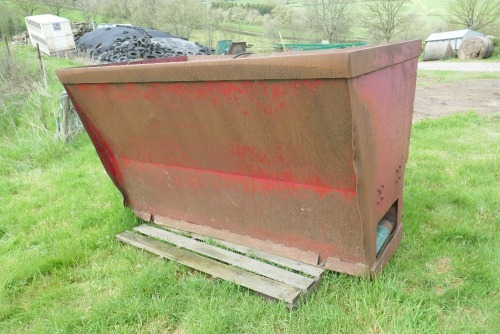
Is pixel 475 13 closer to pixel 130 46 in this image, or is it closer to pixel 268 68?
pixel 130 46

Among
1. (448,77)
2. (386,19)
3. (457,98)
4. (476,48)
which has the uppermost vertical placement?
(386,19)

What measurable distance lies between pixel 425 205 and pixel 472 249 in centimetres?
71

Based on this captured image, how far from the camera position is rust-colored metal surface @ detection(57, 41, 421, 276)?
6.50ft

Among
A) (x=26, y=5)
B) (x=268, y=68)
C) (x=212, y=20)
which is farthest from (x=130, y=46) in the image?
(x=26, y=5)

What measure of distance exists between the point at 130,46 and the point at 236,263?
11.7m

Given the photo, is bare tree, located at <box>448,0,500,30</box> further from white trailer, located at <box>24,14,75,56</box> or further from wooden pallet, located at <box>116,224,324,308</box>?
wooden pallet, located at <box>116,224,324,308</box>

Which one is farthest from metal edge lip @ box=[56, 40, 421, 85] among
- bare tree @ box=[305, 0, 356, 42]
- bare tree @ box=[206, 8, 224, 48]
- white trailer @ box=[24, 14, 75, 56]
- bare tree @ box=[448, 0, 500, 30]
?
bare tree @ box=[448, 0, 500, 30]

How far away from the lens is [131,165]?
3.32 meters

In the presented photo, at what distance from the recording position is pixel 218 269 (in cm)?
266

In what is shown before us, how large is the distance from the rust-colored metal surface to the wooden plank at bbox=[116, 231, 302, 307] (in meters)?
0.25

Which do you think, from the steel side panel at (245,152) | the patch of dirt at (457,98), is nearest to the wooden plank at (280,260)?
the steel side panel at (245,152)

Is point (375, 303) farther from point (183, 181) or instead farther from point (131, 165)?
point (131, 165)

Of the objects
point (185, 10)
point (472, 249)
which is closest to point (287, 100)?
point (472, 249)

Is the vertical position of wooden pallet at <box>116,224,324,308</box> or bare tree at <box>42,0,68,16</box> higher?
bare tree at <box>42,0,68,16</box>
